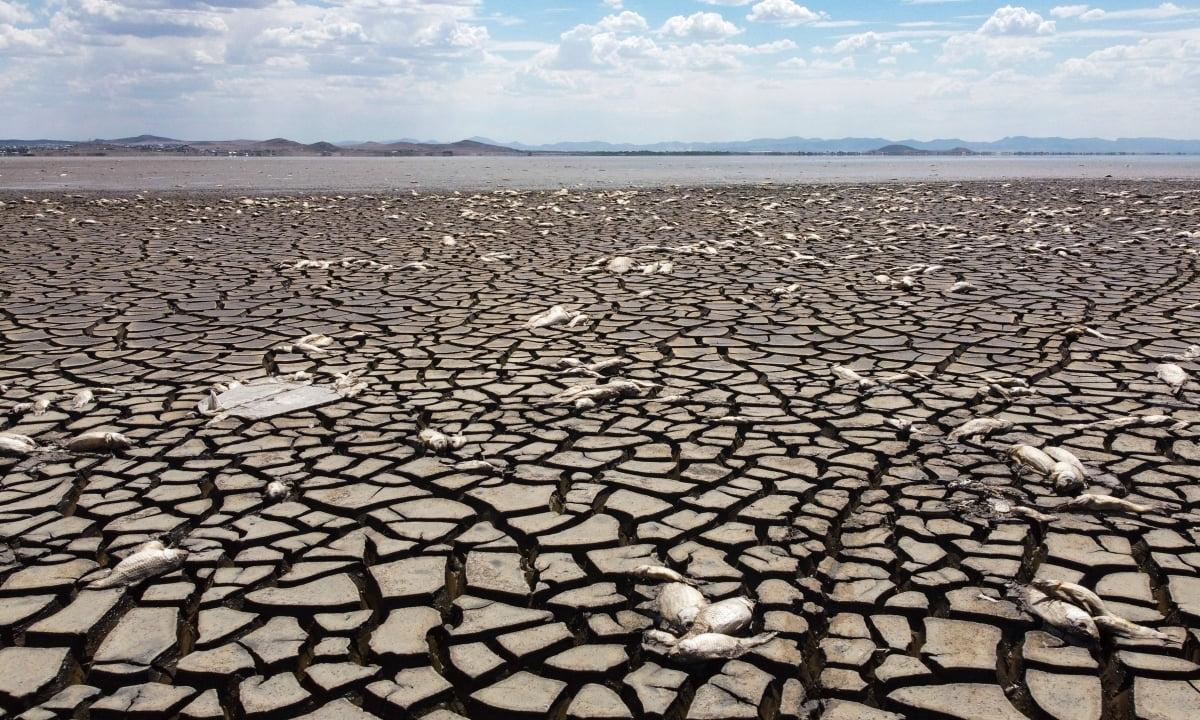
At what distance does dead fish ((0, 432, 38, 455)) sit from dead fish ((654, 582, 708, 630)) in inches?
107

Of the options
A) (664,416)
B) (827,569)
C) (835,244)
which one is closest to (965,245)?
(835,244)

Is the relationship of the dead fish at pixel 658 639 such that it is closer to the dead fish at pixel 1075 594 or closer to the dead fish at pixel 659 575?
the dead fish at pixel 659 575

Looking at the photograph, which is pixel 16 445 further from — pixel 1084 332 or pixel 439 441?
pixel 1084 332

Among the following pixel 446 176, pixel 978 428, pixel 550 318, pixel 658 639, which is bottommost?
pixel 658 639

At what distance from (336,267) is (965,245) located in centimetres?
700

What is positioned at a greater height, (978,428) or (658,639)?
(978,428)

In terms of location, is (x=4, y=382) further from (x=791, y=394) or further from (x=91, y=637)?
(x=791, y=394)

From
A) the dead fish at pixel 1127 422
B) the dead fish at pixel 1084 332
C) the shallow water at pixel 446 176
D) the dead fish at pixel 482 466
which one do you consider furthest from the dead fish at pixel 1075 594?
the shallow water at pixel 446 176

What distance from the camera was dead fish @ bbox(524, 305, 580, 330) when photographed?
597cm

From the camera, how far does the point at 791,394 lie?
443cm

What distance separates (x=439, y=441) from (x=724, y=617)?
1.70m

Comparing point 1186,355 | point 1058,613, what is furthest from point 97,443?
point 1186,355

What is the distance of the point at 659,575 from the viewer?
2576 millimetres

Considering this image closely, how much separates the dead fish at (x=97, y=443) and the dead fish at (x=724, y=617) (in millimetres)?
2600
